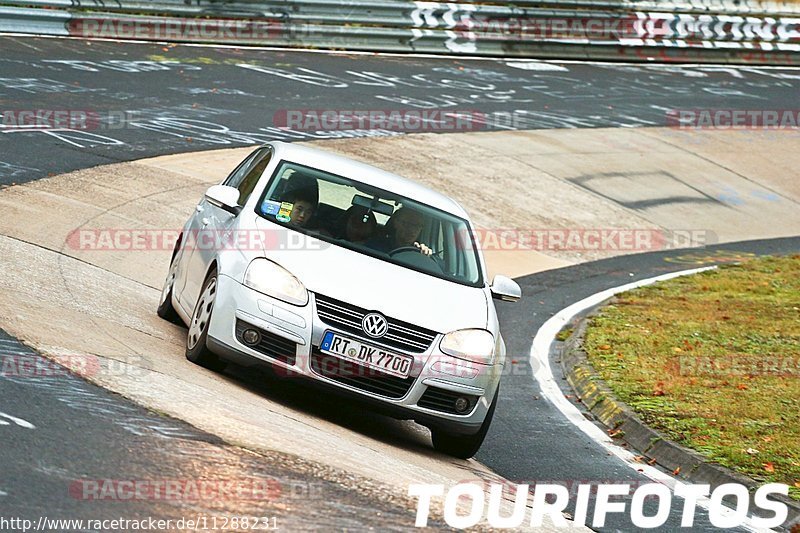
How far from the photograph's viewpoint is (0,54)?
2045 centimetres

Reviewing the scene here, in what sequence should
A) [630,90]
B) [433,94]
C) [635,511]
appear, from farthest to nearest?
[630,90], [433,94], [635,511]

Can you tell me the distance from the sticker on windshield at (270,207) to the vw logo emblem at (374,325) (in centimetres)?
144

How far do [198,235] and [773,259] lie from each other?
34.0ft

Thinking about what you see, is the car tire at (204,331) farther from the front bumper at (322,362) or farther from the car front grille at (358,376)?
the car front grille at (358,376)

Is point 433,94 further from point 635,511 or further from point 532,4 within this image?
point 635,511

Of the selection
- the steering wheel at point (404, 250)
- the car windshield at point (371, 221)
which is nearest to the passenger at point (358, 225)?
the car windshield at point (371, 221)

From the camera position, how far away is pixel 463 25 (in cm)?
2747

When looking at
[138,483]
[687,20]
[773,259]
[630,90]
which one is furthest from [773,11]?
[138,483]

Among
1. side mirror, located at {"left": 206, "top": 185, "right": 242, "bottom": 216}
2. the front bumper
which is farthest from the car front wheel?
the front bumper

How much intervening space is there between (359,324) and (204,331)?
1110 millimetres

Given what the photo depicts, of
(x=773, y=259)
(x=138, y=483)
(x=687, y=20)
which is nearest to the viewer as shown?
(x=138, y=483)

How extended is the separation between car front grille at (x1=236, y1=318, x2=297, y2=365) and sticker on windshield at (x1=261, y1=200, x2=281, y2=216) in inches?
45.5

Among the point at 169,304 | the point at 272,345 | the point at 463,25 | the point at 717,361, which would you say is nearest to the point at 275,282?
the point at 272,345

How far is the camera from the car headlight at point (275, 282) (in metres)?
7.82
